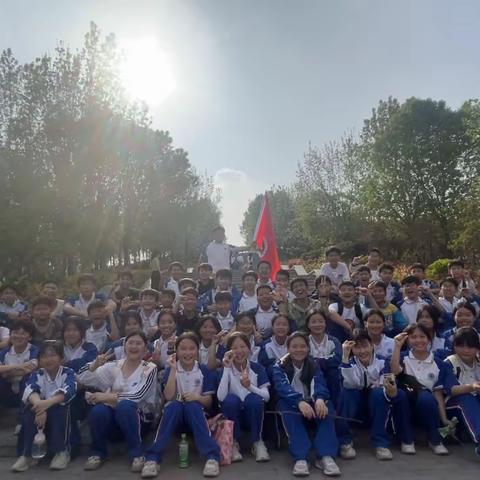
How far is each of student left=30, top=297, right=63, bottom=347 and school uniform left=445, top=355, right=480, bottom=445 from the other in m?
4.49

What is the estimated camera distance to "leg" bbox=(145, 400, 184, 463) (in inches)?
169

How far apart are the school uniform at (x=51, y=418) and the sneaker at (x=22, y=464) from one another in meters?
0.04

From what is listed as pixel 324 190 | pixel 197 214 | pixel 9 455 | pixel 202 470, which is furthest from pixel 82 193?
pixel 197 214

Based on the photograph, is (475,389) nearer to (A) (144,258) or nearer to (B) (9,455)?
(B) (9,455)

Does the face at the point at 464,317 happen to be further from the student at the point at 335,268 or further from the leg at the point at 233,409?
the leg at the point at 233,409

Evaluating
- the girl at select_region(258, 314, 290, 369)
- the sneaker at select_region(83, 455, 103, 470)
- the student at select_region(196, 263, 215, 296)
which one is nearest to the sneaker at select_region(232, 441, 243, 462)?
the girl at select_region(258, 314, 290, 369)

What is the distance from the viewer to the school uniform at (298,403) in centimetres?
434

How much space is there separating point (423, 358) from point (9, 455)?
436 cm

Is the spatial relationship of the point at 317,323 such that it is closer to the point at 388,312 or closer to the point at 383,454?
the point at 383,454

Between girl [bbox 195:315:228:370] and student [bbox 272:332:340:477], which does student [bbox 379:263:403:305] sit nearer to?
student [bbox 272:332:340:477]

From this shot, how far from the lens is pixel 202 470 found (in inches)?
169

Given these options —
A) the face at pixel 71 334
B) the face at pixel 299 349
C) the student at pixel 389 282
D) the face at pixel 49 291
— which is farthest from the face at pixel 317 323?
the face at pixel 49 291

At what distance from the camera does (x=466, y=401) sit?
4543 millimetres

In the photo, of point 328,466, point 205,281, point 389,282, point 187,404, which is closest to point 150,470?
point 187,404
